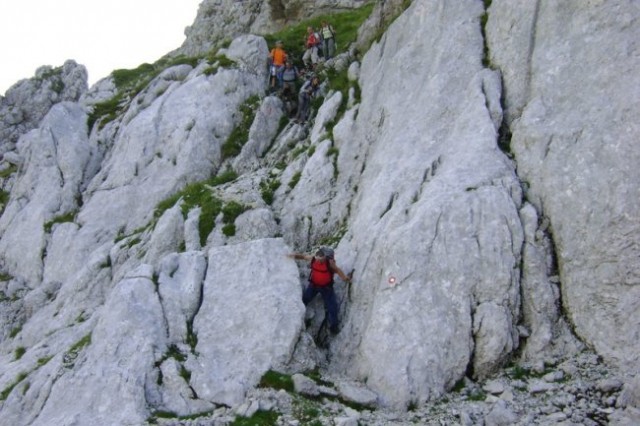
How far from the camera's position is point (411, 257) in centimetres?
1966

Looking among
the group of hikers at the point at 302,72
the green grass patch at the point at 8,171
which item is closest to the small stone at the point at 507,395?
the group of hikers at the point at 302,72

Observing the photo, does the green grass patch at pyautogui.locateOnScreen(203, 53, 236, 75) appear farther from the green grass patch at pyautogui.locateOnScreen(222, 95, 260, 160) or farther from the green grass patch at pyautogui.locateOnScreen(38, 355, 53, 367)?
the green grass patch at pyautogui.locateOnScreen(38, 355, 53, 367)

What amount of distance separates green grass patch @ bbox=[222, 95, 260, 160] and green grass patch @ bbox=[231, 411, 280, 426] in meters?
21.3

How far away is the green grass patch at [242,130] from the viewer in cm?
3550

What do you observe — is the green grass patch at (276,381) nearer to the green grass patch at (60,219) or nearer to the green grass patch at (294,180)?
the green grass patch at (294,180)

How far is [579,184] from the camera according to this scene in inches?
723

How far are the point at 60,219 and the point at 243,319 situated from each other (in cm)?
2146

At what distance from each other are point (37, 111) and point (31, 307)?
2968 cm

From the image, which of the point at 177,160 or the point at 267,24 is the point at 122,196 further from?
the point at 267,24

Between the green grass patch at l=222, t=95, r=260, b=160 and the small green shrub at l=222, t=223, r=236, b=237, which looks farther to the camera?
the green grass patch at l=222, t=95, r=260, b=160

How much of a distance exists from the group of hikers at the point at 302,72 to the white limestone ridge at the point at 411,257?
3.73 metres

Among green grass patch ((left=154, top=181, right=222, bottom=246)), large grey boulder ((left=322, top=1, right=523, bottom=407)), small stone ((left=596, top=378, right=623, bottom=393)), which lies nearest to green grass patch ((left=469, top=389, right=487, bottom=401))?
large grey boulder ((left=322, top=1, right=523, bottom=407))

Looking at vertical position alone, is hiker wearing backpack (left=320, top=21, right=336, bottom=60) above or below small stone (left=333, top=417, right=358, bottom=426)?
above

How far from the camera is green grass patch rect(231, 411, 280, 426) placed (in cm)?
1644
